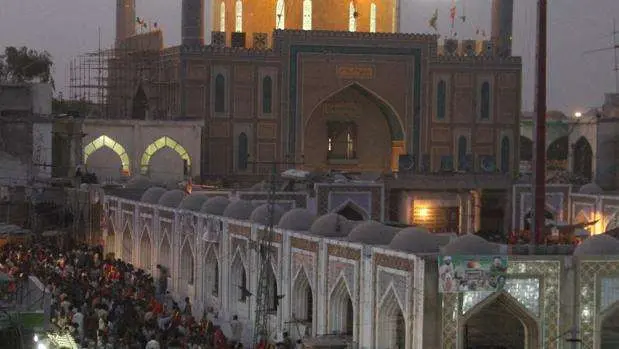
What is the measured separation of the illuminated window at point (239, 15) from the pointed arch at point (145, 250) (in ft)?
54.0

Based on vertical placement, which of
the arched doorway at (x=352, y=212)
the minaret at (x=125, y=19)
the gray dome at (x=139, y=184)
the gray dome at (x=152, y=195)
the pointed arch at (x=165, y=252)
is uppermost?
the minaret at (x=125, y=19)

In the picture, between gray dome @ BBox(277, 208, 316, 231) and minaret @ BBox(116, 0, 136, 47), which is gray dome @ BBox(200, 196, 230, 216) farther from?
minaret @ BBox(116, 0, 136, 47)

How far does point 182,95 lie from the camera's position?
4400 centimetres

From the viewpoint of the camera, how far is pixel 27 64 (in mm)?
56344

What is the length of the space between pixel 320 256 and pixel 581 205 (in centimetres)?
1961

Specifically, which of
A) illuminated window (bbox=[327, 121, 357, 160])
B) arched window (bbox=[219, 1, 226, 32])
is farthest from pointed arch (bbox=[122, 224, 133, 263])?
arched window (bbox=[219, 1, 226, 32])

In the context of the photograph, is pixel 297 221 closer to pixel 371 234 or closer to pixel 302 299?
pixel 302 299

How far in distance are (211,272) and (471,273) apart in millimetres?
10837

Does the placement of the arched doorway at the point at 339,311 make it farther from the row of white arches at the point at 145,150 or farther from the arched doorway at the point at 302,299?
the row of white arches at the point at 145,150

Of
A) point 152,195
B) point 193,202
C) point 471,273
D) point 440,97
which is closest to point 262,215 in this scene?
point 193,202

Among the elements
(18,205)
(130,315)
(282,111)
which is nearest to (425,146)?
(282,111)

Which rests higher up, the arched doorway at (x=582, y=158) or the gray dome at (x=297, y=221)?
the arched doorway at (x=582, y=158)

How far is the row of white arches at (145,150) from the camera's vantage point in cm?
4266

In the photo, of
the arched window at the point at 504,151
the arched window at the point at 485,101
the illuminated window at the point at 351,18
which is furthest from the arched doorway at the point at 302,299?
the illuminated window at the point at 351,18
